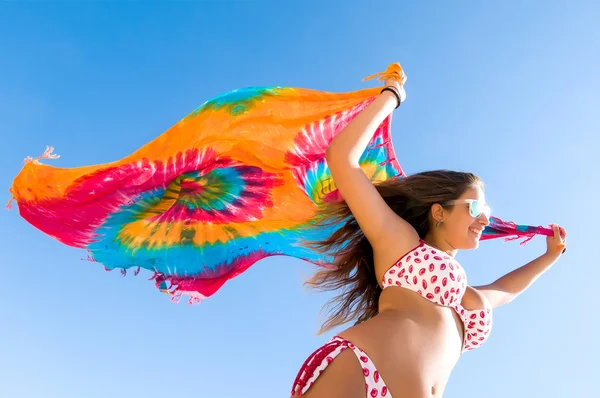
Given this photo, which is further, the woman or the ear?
the ear

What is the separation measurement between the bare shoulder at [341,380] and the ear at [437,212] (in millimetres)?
1302

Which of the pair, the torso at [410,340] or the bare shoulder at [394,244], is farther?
the bare shoulder at [394,244]

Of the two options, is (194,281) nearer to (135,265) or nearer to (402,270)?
(135,265)

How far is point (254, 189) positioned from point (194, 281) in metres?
0.86

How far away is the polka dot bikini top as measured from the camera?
11.0ft

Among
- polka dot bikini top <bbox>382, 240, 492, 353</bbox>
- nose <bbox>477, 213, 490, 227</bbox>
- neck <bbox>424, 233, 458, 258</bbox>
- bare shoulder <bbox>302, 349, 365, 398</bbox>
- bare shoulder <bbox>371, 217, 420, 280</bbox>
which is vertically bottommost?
bare shoulder <bbox>302, 349, 365, 398</bbox>

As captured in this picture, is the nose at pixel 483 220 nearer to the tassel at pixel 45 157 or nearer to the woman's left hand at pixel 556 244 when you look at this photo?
the woman's left hand at pixel 556 244

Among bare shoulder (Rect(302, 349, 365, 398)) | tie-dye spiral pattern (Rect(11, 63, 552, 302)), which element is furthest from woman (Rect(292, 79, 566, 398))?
tie-dye spiral pattern (Rect(11, 63, 552, 302))

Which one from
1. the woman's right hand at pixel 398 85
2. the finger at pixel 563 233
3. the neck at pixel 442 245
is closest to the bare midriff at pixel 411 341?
the neck at pixel 442 245

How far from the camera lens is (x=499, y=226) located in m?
4.37

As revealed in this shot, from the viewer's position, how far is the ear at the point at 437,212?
12.8ft

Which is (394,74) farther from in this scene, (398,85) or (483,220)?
(483,220)

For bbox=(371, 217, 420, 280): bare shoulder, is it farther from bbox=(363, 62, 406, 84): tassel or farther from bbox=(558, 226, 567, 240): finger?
bbox=(558, 226, 567, 240): finger

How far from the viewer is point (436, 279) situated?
3.35 meters
